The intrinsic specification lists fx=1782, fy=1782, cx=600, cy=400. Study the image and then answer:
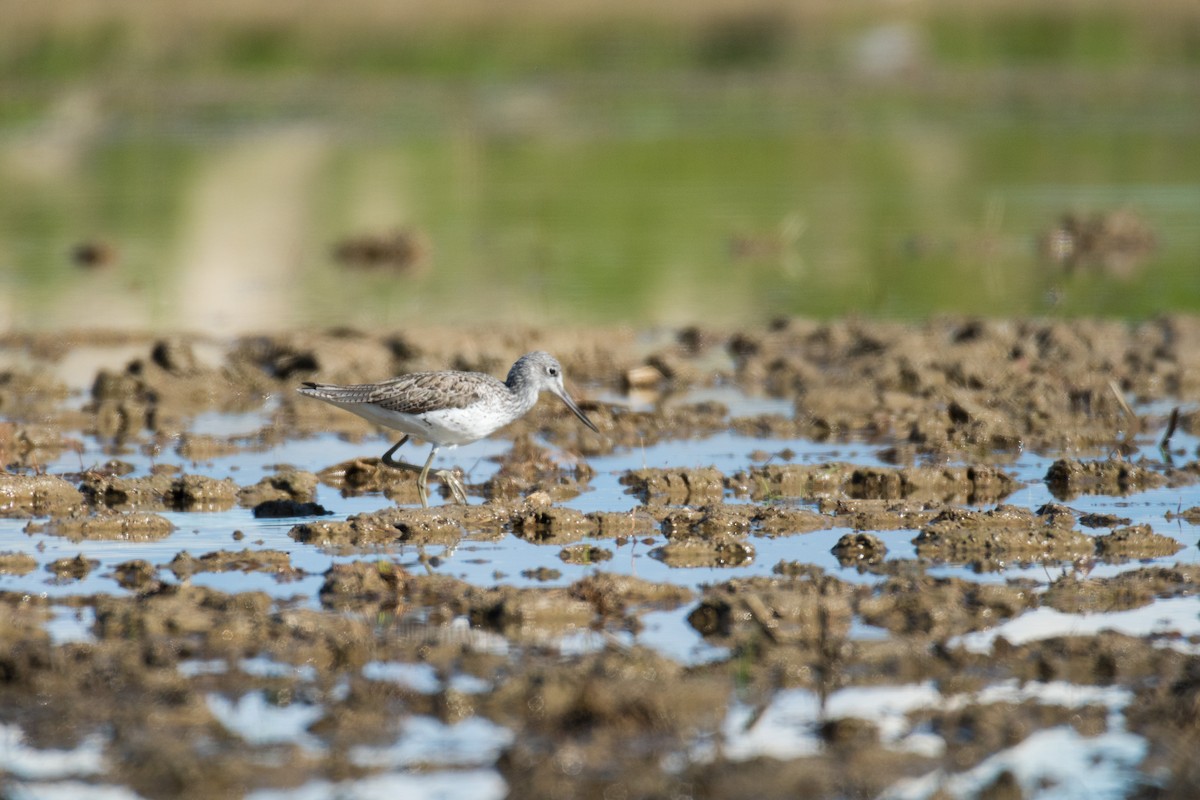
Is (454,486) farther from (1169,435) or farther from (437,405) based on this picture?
(1169,435)

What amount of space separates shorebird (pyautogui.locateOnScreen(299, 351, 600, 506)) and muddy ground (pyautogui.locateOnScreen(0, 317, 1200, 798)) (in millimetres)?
444

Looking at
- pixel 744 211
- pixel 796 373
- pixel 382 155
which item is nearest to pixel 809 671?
pixel 796 373

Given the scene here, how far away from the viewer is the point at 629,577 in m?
9.59

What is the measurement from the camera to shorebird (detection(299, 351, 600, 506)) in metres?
12.0

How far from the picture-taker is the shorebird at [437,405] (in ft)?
39.3

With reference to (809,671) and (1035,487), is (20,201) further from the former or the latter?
(809,671)

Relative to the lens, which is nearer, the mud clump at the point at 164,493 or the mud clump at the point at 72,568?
the mud clump at the point at 72,568

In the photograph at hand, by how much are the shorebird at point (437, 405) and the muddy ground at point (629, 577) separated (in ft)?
1.46

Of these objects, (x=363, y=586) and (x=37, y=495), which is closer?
→ (x=363, y=586)

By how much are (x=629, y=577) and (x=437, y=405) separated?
2850 millimetres

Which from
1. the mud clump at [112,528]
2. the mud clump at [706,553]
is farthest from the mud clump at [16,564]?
the mud clump at [706,553]

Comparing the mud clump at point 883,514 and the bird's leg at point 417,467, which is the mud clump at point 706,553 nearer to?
the mud clump at point 883,514

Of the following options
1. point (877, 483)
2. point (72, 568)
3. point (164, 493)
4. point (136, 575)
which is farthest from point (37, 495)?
point (877, 483)

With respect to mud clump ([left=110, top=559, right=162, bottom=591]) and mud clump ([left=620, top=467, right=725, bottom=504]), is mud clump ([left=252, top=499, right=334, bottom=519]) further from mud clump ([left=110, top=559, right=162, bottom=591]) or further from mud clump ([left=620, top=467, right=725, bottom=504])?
mud clump ([left=620, top=467, right=725, bottom=504])
